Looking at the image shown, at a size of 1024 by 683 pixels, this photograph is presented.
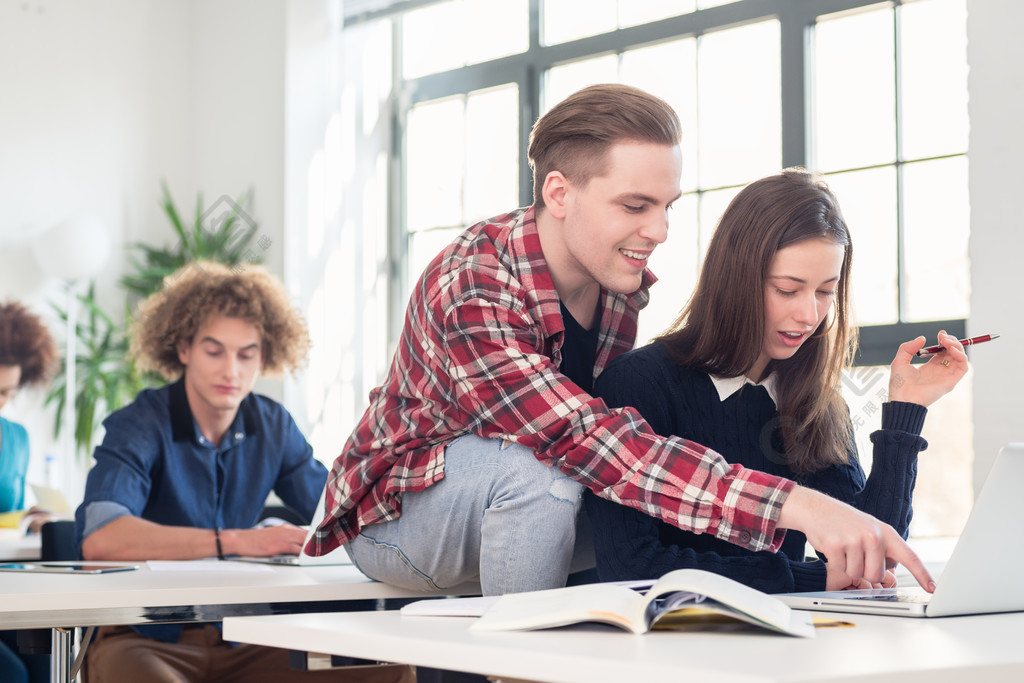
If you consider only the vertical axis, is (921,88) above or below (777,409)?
above

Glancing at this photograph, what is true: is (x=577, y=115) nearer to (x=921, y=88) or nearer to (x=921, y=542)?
(x=921, y=542)

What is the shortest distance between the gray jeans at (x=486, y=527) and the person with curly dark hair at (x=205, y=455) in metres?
0.41

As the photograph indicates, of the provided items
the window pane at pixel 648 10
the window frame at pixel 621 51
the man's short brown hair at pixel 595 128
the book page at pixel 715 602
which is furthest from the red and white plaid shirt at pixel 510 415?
the window pane at pixel 648 10

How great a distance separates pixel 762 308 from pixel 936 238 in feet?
6.96

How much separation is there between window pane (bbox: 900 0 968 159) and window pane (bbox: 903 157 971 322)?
0.08 m

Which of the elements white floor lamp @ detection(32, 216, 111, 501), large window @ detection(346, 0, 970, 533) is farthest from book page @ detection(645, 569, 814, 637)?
white floor lamp @ detection(32, 216, 111, 501)

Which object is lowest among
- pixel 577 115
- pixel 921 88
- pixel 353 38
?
pixel 577 115

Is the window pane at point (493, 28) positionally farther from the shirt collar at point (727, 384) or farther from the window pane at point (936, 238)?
the shirt collar at point (727, 384)

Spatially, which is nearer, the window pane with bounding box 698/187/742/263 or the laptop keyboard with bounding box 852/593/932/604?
the laptop keyboard with bounding box 852/593/932/604

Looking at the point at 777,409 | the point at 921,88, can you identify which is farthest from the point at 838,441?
the point at 921,88

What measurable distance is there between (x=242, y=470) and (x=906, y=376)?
1.66 m

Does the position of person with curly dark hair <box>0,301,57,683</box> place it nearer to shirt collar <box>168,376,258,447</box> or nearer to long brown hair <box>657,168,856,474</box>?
shirt collar <box>168,376,258,447</box>

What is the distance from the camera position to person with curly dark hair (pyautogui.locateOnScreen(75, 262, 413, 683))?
2.27 m

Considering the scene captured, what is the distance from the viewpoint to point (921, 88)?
3674mm
